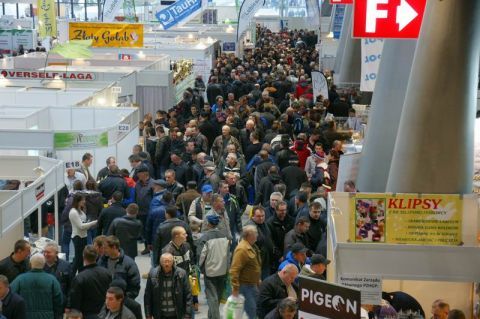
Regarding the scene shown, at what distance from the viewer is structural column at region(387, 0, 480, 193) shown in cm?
923

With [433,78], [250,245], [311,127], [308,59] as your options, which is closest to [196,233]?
[250,245]

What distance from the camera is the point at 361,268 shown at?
8.04m

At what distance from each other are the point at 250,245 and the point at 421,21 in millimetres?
2979

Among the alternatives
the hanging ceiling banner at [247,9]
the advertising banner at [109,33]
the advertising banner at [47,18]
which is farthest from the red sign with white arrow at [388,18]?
the advertising banner at [47,18]

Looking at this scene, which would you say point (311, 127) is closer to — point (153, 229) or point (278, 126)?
point (278, 126)

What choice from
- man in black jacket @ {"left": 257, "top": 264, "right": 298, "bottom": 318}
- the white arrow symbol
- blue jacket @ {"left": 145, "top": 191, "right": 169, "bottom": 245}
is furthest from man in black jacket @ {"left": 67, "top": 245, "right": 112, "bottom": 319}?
the white arrow symbol

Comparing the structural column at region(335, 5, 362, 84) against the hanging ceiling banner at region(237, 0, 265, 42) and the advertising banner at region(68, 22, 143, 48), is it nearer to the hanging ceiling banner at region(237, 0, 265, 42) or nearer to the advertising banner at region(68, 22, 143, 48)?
the advertising banner at region(68, 22, 143, 48)

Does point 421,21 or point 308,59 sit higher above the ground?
point 421,21

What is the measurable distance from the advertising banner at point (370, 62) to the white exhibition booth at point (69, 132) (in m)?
3.87

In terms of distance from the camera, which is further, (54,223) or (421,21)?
(54,223)

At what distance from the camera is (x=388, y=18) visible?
10242 mm

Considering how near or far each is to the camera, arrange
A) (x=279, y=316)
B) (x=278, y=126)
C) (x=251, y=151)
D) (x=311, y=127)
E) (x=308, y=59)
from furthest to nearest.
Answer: (x=308, y=59) < (x=311, y=127) < (x=278, y=126) < (x=251, y=151) < (x=279, y=316)

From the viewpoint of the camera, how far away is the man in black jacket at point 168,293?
8.76 metres

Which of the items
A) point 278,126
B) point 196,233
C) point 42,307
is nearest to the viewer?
point 42,307
